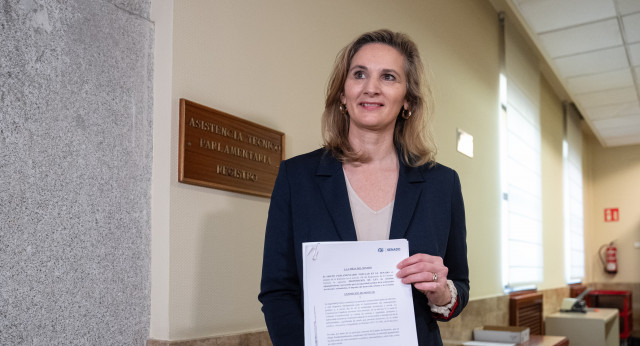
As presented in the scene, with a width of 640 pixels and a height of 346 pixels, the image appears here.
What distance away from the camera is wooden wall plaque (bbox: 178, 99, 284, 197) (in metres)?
1.95

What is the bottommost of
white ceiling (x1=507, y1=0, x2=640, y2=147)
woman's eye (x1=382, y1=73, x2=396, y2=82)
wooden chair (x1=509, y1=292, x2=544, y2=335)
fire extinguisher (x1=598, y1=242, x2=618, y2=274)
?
wooden chair (x1=509, y1=292, x2=544, y2=335)

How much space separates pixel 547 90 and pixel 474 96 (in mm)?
3629

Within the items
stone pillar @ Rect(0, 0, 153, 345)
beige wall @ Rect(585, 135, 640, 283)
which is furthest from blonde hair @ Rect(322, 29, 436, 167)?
beige wall @ Rect(585, 135, 640, 283)

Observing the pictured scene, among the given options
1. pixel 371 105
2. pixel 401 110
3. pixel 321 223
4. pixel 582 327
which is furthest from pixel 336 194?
pixel 582 327

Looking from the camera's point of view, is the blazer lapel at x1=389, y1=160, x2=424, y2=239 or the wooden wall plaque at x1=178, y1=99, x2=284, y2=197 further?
the wooden wall plaque at x1=178, y1=99, x2=284, y2=197

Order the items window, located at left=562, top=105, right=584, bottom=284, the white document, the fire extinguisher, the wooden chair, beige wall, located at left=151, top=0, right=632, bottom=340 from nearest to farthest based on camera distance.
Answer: the white document → beige wall, located at left=151, top=0, right=632, bottom=340 → the wooden chair → window, located at left=562, top=105, right=584, bottom=284 → the fire extinguisher

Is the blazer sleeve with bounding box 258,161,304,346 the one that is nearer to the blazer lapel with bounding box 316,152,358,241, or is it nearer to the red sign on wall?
the blazer lapel with bounding box 316,152,358,241

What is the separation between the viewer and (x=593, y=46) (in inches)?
229

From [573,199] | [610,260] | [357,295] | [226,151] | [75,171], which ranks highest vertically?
[573,199]

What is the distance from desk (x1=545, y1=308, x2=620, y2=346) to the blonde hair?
5.45 m

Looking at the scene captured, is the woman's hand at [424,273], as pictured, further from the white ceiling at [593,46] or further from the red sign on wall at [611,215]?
the red sign on wall at [611,215]

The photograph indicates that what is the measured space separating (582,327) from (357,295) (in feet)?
19.5

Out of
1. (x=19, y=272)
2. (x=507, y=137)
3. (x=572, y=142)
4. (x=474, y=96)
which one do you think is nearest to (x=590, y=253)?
(x=572, y=142)

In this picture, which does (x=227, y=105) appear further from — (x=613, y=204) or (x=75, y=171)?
(x=613, y=204)
